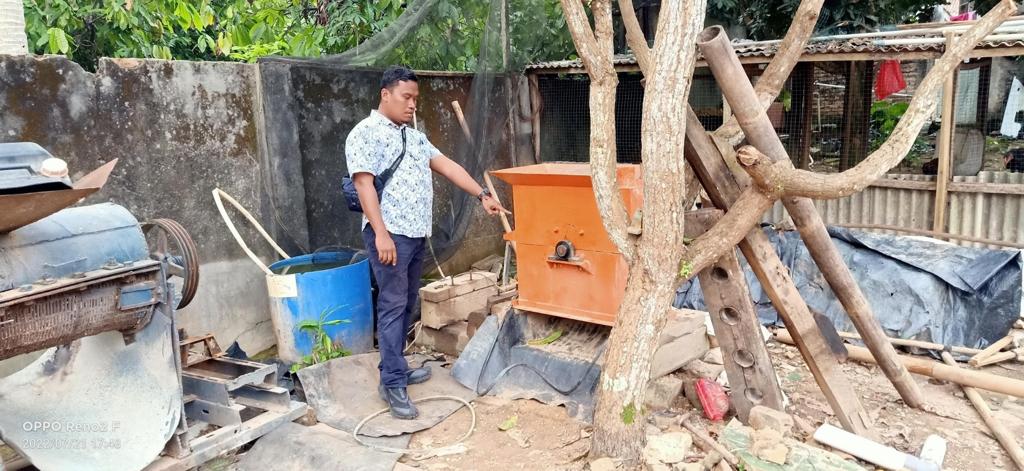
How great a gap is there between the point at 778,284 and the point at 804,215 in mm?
353

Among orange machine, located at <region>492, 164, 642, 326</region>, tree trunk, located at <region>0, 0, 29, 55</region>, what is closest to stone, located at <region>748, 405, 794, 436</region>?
Answer: orange machine, located at <region>492, 164, 642, 326</region>

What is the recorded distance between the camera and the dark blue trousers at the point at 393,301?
3.96 metres

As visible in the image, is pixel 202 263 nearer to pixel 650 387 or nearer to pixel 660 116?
pixel 650 387

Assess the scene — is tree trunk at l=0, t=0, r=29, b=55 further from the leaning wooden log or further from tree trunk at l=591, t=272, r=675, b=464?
the leaning wooden log

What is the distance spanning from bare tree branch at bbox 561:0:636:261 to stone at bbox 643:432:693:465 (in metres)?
0.87

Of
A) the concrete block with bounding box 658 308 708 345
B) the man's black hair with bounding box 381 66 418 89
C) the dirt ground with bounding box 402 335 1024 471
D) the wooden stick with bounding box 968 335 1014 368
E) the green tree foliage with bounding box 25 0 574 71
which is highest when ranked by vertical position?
the green tree foliage with bounding box 25 0 574 71

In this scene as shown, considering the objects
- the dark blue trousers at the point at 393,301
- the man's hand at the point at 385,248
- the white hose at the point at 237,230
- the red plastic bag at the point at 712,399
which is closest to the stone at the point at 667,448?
the red plastic bag at the point at 712,399

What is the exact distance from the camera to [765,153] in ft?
10.4

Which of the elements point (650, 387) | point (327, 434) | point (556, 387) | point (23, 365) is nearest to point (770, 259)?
point (650, 387)

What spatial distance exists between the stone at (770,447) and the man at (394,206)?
70.2 inches

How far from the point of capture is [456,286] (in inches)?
203

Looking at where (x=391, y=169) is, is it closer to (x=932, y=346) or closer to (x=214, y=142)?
(x=214, y=142)

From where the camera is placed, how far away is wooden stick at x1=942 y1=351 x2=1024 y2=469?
3356 millimetres

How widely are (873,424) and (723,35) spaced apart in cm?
220
